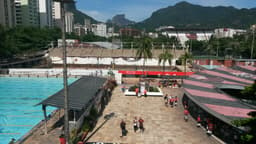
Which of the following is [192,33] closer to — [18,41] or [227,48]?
[227,48]

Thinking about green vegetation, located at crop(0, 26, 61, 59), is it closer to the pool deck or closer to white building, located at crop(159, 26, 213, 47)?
the pool deck

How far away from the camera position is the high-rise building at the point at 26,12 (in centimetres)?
11631

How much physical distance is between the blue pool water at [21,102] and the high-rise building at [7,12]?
6994cm

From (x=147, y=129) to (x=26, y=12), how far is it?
13106cm

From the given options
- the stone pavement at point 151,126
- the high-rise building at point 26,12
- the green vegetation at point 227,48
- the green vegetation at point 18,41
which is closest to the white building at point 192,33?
the green vegetation at point 227,48

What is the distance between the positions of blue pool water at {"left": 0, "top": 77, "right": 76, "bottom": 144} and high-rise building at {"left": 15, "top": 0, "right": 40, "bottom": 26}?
3671 inches

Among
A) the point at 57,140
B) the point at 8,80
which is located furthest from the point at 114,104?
the point at 8,80

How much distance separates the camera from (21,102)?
27203 mm

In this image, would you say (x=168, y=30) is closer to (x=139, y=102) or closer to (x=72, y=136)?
(x=139, y=102)

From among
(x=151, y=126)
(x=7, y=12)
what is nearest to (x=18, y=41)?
(x=7, y=12)

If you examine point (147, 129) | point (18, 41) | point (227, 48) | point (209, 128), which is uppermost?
point (18, 41)

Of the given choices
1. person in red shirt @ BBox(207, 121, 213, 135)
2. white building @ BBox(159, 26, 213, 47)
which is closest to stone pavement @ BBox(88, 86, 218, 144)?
person in red shirt @ BBox(207, 121, 213, 135)

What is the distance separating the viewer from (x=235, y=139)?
1417 centimetres

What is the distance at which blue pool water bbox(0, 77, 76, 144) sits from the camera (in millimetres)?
19000
